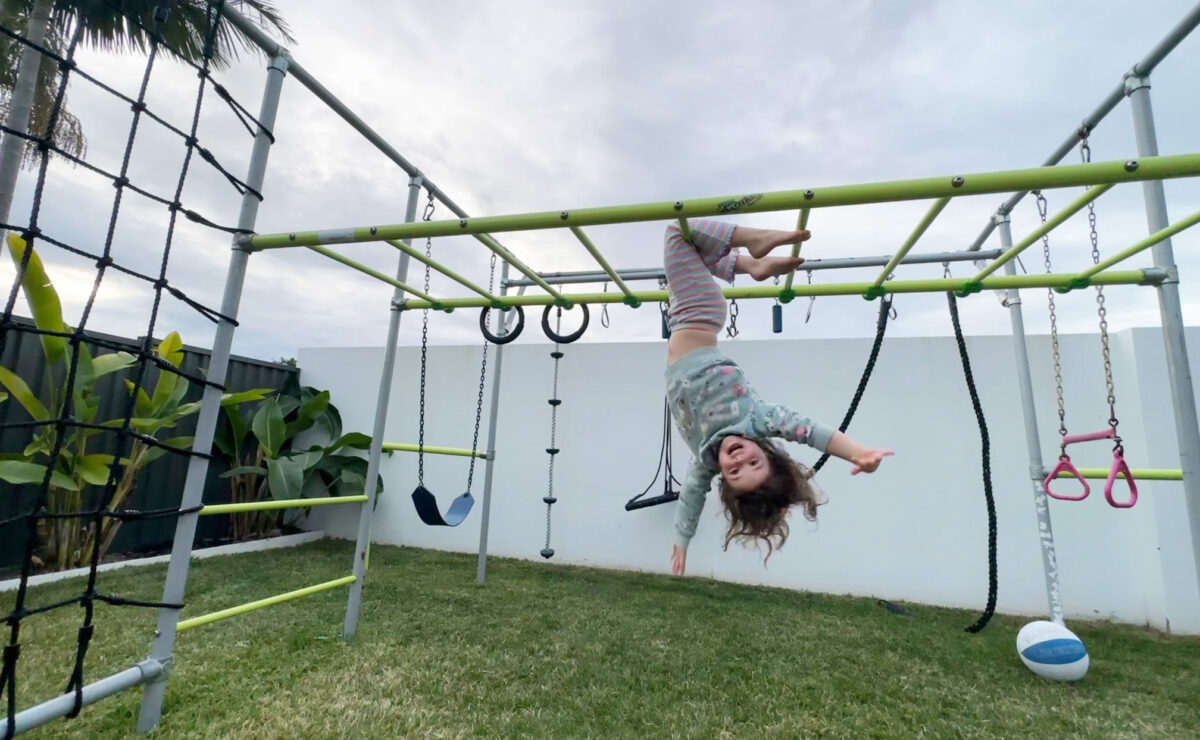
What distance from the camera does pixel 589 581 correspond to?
4180mm

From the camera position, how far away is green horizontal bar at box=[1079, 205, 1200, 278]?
1.73 m

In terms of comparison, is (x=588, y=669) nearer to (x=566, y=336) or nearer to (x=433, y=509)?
(x=433, y=509)

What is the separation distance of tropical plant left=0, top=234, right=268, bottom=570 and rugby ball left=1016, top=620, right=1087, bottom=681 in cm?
448

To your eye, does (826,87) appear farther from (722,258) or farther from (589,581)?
(589,581)

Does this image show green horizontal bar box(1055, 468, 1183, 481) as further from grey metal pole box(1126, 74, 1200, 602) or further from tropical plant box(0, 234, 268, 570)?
tropical plant box(0, 234, 268, 570)

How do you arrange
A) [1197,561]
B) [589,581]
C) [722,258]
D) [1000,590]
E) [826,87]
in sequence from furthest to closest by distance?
[589,581] < [1000,590] < [826,87] < [1197,561] < [722,258]

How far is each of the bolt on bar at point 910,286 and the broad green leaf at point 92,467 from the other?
231 centimetres

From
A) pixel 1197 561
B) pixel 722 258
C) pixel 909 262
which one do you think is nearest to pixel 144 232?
pixel 722 258

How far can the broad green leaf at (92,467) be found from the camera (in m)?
3.44

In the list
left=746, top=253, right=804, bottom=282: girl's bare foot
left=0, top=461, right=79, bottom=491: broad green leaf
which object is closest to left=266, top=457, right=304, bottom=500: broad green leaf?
left=0, top=461, right=79, bottom=491: broad green leaf

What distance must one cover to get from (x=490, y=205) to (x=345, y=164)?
4.71 feet

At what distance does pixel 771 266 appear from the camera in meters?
1.78

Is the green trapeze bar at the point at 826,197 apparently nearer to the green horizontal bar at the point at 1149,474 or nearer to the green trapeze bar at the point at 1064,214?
the green trapeze bar at the point at 1064,214

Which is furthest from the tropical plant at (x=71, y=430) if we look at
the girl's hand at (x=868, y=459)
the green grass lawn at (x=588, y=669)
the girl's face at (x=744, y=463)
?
the girl's hand at (x=868, y=459)
